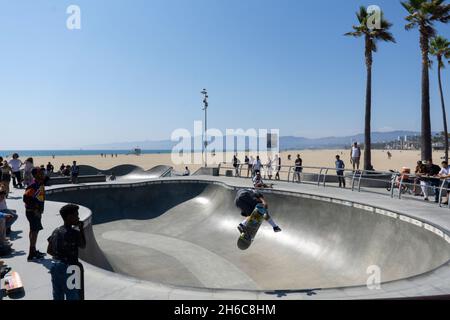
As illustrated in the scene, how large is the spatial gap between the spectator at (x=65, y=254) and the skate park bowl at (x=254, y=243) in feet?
6.17

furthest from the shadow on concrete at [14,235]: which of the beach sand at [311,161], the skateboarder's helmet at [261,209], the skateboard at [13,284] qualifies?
the beach sand at [311,161]

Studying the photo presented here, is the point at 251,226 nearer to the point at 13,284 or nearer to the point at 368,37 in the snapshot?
the point at 13,284

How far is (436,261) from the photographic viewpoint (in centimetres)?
770

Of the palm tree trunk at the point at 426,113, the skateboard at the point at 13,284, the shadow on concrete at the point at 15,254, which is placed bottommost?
the shadow on concrete at the point at 15,254

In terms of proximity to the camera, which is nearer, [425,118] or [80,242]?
[80,242]

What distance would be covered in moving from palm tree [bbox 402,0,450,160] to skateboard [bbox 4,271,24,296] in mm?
22245

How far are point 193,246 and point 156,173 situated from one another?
→ 18.6 meters

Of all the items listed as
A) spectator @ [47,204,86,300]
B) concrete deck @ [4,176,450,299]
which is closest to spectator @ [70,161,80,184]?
concrete deck @ [4,176,450,299]

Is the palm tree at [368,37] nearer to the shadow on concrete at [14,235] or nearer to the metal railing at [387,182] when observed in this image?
the metal railing at [387,182]

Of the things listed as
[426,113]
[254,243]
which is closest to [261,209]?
[254,243]

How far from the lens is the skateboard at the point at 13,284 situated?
5254mm

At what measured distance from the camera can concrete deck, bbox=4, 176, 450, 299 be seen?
5312mm
